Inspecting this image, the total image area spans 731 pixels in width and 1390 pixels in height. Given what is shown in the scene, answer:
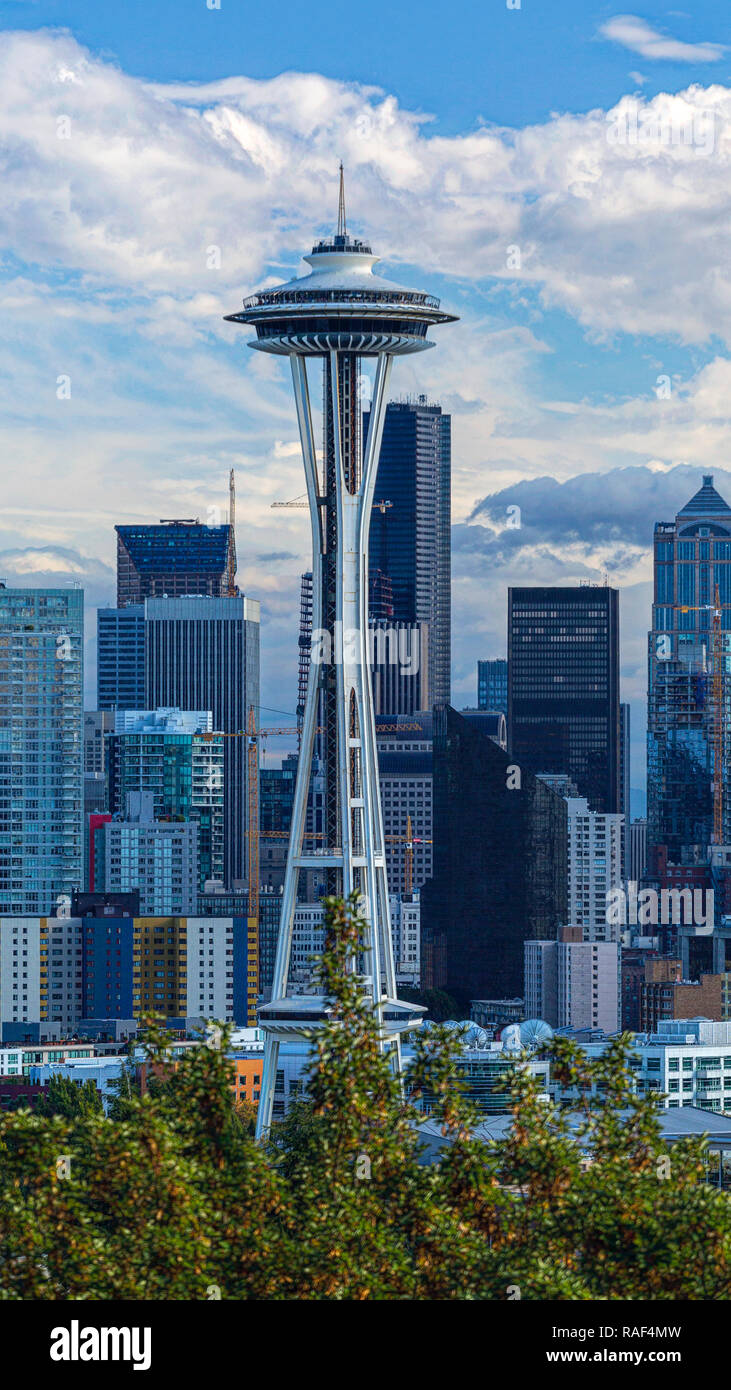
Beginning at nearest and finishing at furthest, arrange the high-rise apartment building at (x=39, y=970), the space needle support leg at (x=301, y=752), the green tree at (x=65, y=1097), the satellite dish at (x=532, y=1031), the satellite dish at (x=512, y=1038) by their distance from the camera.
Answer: the space needle support leg at (x=301, y=752), the green tree at (x=65, y=1097), the satellite dish at (x=512, y=1038), the satellite dish at (x=532, y=1031), the high-rise apartment building at (x=39, y=970)

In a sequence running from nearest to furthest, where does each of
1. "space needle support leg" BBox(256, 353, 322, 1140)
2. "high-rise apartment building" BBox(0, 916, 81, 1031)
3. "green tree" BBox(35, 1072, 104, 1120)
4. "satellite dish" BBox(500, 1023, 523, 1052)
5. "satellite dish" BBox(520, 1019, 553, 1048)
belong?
1. "space needle support leg" BBox(256, 353, 322, 1140)
2. "green tree" BBox(35, 1072, 104, 1120)
3. "satellite dish" BBox(500, 1023, 523, 1052)
4. "satellite dish" BBox(520, 1019, 553, 1048)
5. "high-rise apartment building" BBox(0, 916, 81, 1031)

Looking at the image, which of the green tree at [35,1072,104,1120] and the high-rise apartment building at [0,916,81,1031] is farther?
the high-rise apartment building at [0,916,81,1031]

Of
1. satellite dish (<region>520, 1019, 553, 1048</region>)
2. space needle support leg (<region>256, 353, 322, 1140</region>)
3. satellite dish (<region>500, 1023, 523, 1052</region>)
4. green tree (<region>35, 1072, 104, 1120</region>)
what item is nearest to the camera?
space needle support leg (<region>256, 353, 322, 1140</region>)

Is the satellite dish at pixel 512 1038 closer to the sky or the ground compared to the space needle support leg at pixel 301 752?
closer to the ground

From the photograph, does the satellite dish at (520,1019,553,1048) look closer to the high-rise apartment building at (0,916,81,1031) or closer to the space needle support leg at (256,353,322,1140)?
the space needle support leg at (256,353,322,1140)

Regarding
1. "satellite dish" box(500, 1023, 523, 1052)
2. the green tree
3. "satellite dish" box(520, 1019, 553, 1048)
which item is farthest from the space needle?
"satellite dish" box(520, 1019, 553, 1048)

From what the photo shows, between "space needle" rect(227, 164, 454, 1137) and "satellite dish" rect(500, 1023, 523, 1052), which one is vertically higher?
"space needle" rect(227, 164, 454, 1137)

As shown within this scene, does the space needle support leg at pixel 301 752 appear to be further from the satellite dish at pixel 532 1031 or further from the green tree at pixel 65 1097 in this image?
the satellite dish at pixel 532 1031

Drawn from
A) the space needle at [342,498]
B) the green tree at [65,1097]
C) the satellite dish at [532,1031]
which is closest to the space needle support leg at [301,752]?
the space needle at [342,498]

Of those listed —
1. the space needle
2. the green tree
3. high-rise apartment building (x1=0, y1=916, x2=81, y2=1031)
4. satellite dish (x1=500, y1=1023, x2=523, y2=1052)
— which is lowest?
the green tree
